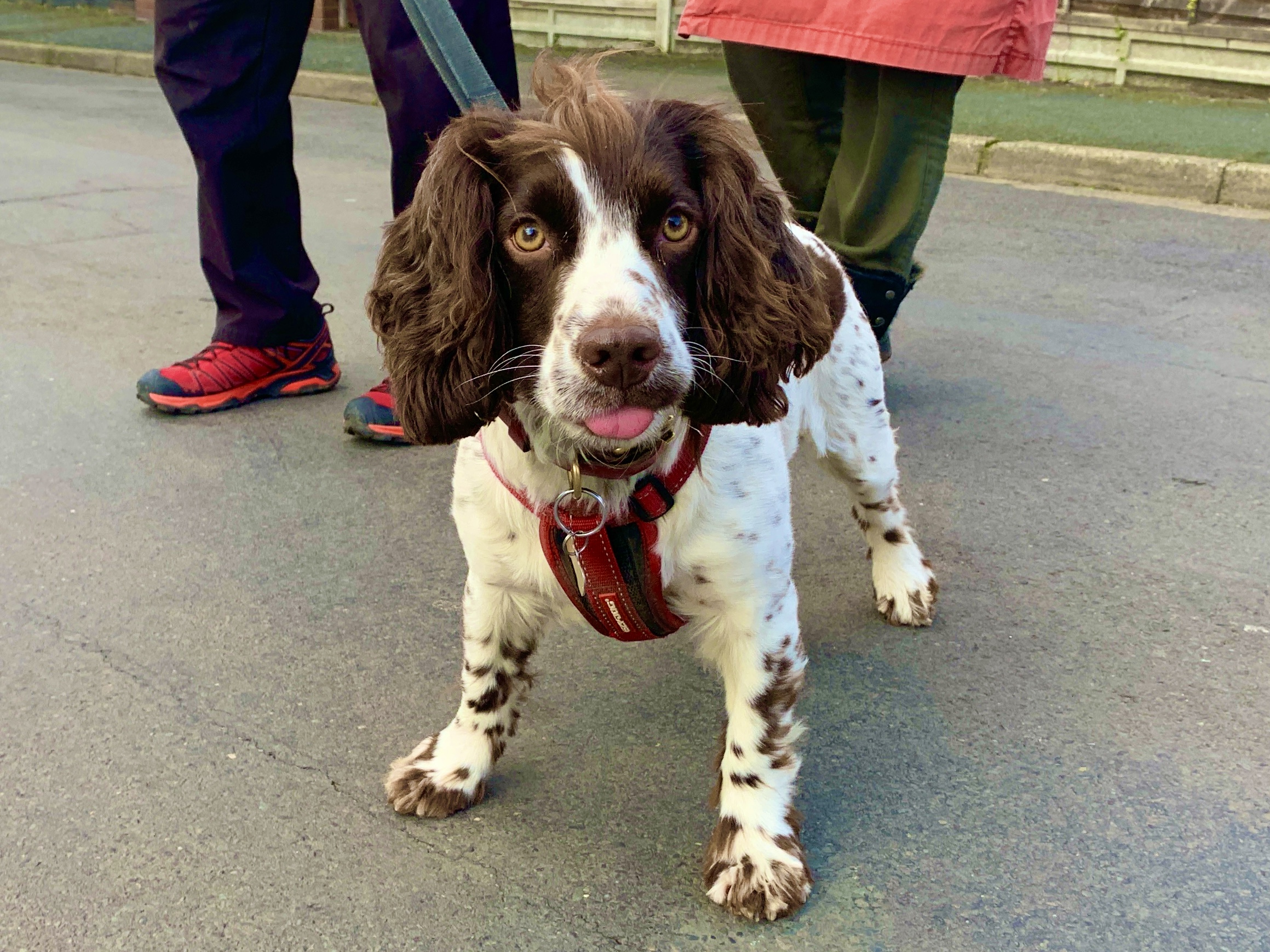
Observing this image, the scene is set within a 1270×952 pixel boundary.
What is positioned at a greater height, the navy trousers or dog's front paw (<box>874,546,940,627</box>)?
the navy trousers

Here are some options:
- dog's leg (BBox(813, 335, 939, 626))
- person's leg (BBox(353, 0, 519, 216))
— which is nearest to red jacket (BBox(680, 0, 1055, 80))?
person's leg (BBox(353, 0, 519, 216))

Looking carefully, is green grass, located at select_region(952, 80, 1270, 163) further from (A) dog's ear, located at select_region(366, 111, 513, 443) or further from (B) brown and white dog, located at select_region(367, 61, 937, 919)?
(A) dog's ear, located at select_region(366, 111, 513, 443)

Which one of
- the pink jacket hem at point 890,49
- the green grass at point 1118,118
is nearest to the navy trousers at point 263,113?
the pink jacket hem at point 890,49

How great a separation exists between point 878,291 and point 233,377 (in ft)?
7.30

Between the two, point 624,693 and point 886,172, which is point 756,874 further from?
point 886,172

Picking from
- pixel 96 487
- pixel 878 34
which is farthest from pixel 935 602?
pixel 96 487

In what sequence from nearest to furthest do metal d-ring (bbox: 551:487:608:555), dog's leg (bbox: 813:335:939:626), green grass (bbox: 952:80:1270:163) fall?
metal d-ring (bbox: 551:487:608:555) < dog's leg (bbox: 813:335:939:626) < green grass (bbox: 952:80:1270:163)

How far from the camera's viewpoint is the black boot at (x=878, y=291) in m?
3.85

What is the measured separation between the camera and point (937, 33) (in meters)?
3.50

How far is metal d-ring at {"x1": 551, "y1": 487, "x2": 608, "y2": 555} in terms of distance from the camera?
2.14 m

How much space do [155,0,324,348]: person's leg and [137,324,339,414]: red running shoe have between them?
6 centimetres

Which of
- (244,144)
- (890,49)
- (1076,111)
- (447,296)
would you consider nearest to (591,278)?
(447,296)

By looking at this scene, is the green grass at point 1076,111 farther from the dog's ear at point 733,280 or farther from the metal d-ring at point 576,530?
the metal d-ring at point 576,530

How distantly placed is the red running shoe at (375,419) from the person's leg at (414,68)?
2.29 feet
